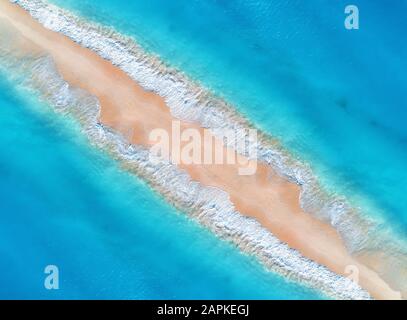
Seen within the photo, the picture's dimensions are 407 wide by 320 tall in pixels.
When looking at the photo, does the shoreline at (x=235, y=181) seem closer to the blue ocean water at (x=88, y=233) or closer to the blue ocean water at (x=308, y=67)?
the blue ocean water at (x=88, y=233)

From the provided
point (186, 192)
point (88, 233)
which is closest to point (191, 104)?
point (186, 192)

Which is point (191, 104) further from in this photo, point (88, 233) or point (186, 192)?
point (88, 233)

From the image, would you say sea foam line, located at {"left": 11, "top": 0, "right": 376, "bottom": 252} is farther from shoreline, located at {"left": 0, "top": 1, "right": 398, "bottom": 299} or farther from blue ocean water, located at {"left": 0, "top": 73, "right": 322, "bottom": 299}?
blue ocean water, located at {"left": 0, "top": 73, "right": 322, "bottom": 299}

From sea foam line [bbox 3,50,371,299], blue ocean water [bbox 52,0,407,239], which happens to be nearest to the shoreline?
sea foam line [bbox 3,50,371,299]

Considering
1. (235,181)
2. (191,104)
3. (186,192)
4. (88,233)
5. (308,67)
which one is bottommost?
(88,233)
